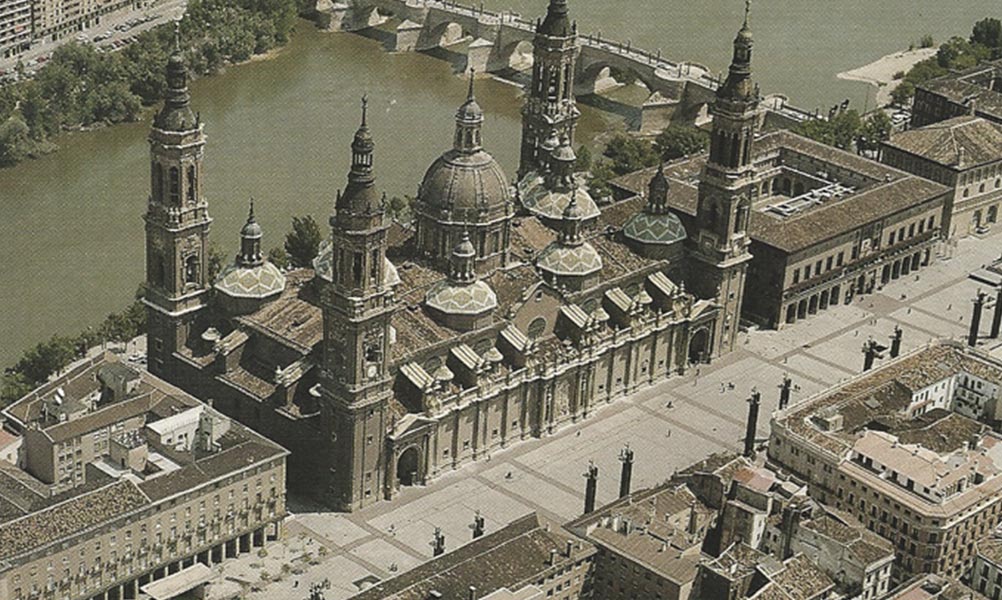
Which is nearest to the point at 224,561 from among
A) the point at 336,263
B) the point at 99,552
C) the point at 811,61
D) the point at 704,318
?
the point at 99,552

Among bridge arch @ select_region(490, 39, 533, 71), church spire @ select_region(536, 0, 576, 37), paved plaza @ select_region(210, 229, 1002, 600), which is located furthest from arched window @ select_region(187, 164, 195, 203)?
bridge arch @ select_region(490, 39, 533, 71)

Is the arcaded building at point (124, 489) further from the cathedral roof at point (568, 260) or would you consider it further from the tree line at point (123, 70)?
→ the tree line at point (123, 70)

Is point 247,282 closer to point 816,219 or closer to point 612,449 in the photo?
point 612,449

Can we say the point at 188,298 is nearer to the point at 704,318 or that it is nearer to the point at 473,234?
the point at 473,234

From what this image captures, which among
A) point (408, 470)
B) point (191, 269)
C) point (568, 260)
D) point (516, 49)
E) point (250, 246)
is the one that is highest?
point (250, 246)

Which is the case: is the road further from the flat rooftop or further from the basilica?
the basilica

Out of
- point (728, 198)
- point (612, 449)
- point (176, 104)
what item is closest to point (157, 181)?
point (176, 104)
